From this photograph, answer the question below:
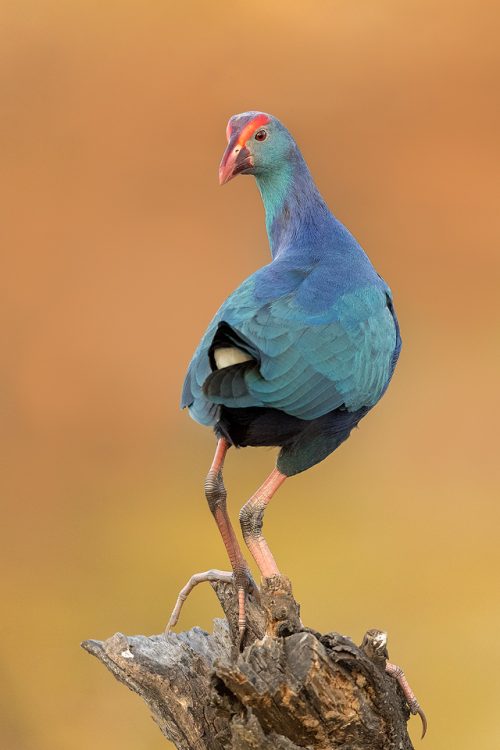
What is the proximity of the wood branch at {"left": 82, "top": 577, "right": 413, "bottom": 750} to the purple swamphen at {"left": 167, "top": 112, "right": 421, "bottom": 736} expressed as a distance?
6.8 inches

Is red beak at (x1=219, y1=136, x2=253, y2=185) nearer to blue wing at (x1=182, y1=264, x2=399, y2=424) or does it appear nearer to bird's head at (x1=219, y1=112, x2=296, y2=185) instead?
bird's head at (x1=219, y1=112, x2=296, y2=185)

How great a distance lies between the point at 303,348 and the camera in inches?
112

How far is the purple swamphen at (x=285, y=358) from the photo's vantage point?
272 centimetres

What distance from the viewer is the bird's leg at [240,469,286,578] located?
299 cm

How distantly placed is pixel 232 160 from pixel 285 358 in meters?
0.88

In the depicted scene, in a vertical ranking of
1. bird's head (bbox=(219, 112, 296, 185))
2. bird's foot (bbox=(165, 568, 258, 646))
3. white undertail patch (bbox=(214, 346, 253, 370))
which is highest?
bird's head (bbox=(219, 112, 296, 185))

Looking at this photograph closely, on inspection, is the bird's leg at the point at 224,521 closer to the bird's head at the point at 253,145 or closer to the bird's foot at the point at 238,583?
the bird's foot at the point at 238,583

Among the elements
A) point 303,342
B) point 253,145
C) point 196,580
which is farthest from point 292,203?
point 196,580

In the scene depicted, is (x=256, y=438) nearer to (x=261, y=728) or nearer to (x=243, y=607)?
(x=243, y=607)

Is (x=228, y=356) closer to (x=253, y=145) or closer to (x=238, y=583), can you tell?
(x=238, y=583)

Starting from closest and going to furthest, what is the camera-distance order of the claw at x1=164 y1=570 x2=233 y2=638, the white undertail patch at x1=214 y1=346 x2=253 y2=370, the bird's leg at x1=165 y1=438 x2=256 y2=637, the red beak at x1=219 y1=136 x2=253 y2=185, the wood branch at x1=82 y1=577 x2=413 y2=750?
the wood branch at x1=82 y1=577 x2=413 y2=750 < the white undertail patch at x1=214 y1=346 x2=253 y2=370 < the bird's leg at x1=165 y1=438 x2=256 y2=637 < the claw at x1=164 y1=570 x2=233 y2=638 < the red beak at x1=219 y1=136 x2=253 y2=185

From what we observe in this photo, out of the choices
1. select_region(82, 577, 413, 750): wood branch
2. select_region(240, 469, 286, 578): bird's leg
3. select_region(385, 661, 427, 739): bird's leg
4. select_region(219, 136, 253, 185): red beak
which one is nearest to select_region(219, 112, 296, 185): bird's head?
select_region(219, 136, 253, 185): red beak

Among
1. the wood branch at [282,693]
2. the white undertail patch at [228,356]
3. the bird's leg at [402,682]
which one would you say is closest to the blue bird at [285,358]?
the white undertail patch at [228,356]

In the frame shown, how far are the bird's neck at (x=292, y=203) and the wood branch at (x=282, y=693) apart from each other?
1.24 m
